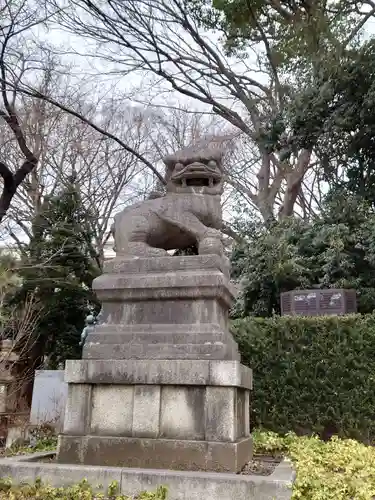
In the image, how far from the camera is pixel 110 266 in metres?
5.37

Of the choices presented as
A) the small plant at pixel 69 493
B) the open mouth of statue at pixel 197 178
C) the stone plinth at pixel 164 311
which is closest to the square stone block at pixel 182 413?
the stone plinth at pixel 164 311

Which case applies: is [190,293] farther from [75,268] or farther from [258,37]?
[258,37]

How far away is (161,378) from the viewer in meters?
4.53

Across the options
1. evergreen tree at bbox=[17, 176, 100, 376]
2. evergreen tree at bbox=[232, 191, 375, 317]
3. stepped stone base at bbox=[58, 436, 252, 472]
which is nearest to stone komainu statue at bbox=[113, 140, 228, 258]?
stepped stone base at bbox=[58, 436, 252, 472]

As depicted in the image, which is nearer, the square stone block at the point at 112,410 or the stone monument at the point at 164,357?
the stone monument at the point at 164,357

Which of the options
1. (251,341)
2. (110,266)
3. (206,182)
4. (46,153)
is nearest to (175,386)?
(110,266)

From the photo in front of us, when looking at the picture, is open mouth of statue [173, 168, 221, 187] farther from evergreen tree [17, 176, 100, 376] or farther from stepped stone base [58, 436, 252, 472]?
evergreen tree [17, 176, 100, 376]

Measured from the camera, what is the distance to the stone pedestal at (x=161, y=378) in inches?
172

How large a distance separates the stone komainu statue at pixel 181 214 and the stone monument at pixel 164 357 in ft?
0.04

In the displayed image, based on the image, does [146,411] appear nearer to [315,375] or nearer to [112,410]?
[112,410]

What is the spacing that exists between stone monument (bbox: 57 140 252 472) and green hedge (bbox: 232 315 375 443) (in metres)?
3.09

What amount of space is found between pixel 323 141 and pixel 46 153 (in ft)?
27.6

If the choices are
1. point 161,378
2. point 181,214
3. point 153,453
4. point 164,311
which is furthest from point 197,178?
point 153,453

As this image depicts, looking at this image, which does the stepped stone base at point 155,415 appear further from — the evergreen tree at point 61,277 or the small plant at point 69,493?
the evergreen tree at point 61,277
